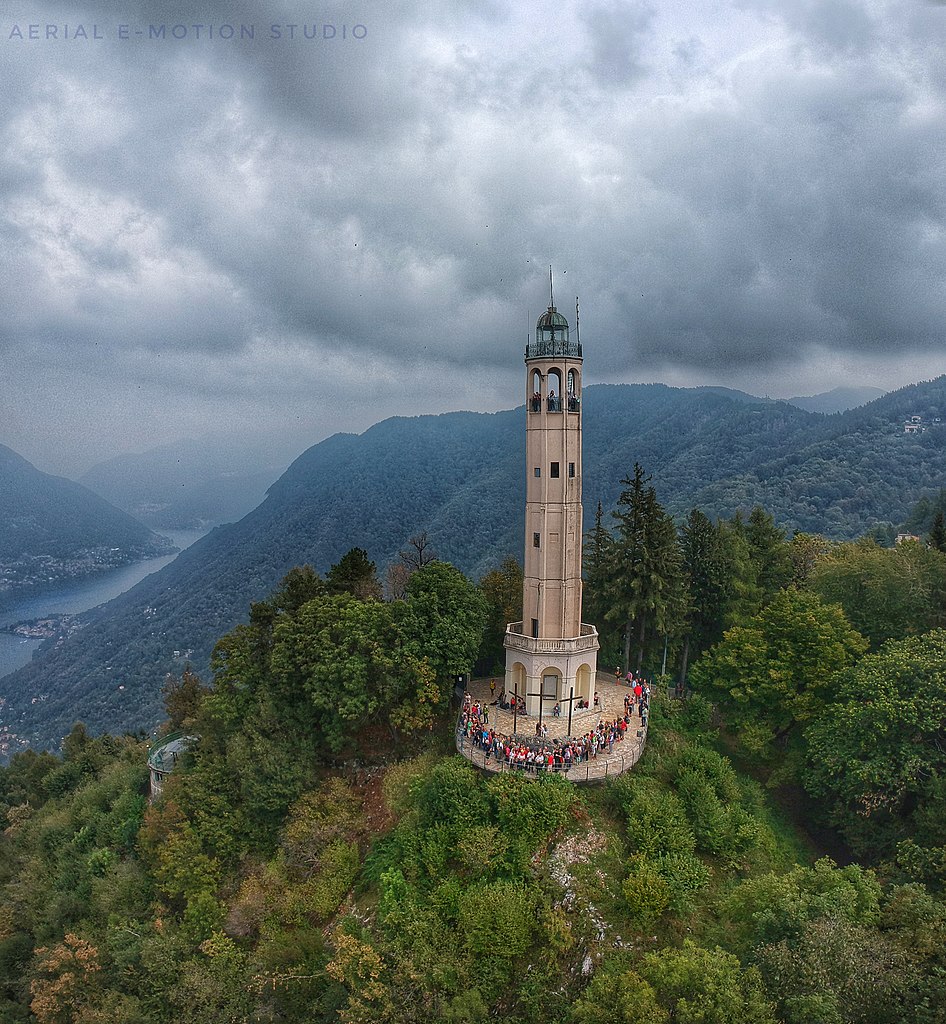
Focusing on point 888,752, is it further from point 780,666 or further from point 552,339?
point 552,339

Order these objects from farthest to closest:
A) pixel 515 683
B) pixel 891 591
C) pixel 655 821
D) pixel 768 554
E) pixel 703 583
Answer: pixel 768 554 → pixel 703 583 → pixel 515 683 → pixel 891 591 → pixel 655 821

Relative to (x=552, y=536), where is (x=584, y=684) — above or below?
below

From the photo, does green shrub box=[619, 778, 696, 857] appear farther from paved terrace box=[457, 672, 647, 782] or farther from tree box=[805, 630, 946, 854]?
tree box=[805, 630, 946, 854]

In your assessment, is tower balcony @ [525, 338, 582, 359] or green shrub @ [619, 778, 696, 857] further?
tower balcony @ [525, 338, 582, 359]

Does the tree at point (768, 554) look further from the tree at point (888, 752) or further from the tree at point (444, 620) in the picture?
the tree at point (444, 620)

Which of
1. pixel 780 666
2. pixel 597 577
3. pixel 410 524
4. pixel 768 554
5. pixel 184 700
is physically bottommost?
pixel 184 700

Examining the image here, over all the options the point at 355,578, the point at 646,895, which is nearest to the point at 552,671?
the point at 646,895

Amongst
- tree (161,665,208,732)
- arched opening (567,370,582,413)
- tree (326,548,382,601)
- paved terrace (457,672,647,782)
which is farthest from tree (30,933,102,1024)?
arched opening (567,370,582,413)
